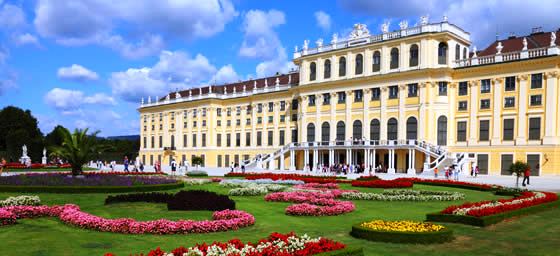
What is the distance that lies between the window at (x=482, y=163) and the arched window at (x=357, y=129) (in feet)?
45.8

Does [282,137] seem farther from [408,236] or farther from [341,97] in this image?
[408,236]

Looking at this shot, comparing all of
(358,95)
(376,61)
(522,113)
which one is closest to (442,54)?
(376,61)

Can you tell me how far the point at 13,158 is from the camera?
7012cm

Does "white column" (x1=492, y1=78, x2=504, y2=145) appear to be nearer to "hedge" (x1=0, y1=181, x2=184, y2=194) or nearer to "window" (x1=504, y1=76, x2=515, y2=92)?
"window" (x1=504, y1=76, x2=515, y2=92)

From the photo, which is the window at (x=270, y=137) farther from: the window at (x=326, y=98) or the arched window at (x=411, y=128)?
the arched window at (x=411, y=128)

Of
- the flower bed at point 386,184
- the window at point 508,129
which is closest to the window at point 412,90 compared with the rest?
the window at point 508,129

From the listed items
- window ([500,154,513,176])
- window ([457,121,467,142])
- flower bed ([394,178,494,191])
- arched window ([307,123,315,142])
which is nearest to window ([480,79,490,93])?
window ([457,121,467,142])

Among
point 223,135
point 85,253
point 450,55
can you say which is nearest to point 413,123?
point 450,55

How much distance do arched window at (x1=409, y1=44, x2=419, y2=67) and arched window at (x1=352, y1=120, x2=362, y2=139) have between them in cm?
965

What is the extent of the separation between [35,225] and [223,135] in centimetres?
6537

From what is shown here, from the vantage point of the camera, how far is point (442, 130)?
51719 mm

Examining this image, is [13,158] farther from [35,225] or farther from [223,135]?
A: [35,225]

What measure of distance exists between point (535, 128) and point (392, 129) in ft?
48.8

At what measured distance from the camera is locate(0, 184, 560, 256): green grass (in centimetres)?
1003
